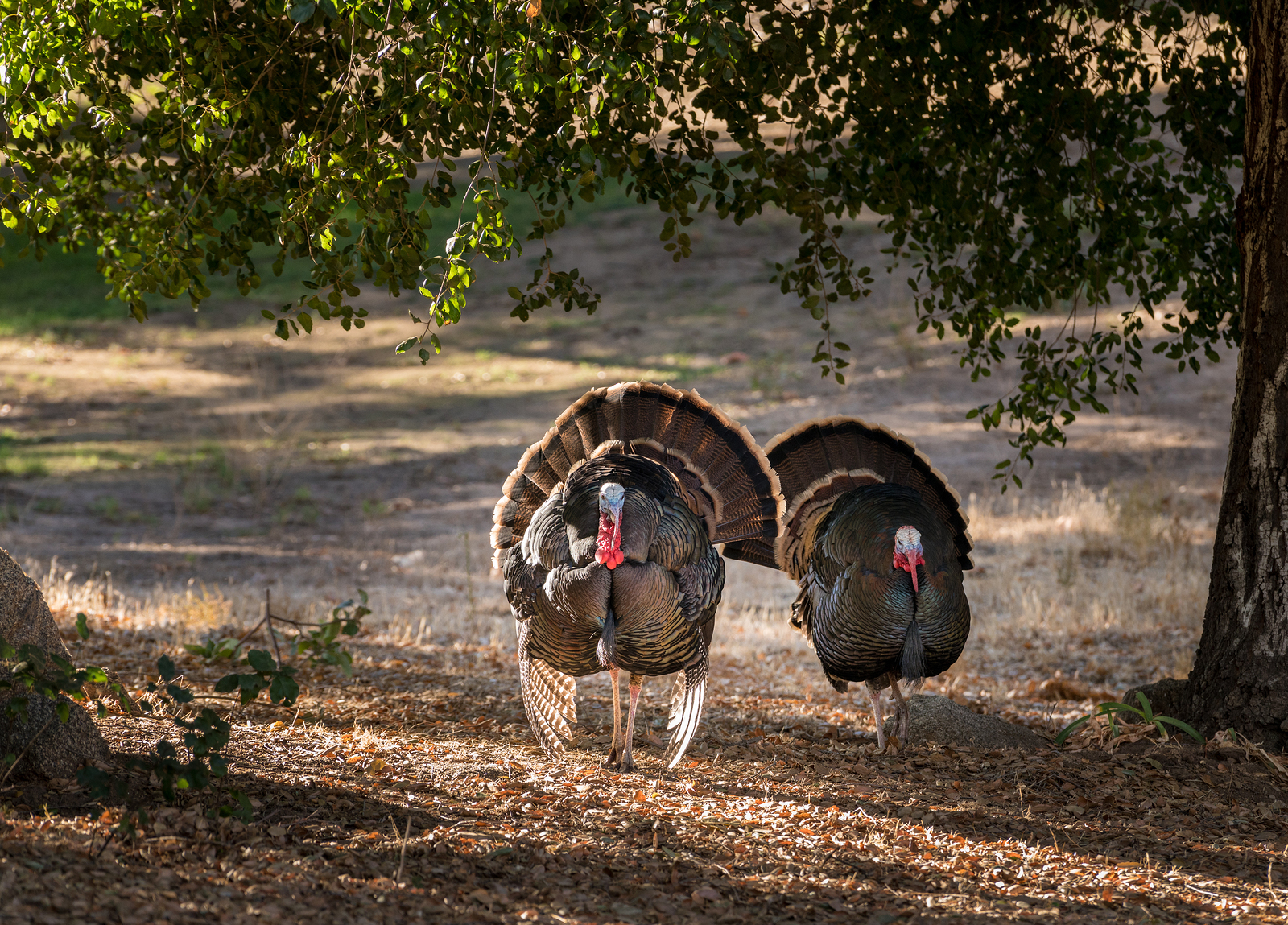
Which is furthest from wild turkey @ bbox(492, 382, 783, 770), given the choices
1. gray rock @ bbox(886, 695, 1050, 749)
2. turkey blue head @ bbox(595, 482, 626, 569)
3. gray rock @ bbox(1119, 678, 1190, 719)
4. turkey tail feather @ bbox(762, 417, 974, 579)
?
gray rock @ bbox(1119, 678, 1190, 719)

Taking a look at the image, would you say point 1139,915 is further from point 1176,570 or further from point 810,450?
point 1176,570

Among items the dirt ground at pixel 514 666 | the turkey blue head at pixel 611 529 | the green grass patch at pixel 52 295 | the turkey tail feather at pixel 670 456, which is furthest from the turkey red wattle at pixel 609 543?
the green grass patch at pixel 52 295

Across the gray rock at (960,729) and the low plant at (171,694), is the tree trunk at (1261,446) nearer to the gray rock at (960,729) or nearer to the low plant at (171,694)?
the gray rock at (960,729)

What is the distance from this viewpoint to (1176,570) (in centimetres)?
866

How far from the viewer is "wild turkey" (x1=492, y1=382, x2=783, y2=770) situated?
4266 millimetres

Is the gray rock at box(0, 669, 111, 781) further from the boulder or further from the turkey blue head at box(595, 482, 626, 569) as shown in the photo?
the turkey blue head at box(595, 482, 626, 569)

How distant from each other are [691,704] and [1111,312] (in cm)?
1365

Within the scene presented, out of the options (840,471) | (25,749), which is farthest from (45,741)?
(840,471)

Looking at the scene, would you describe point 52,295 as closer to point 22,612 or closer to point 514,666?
point 514,666

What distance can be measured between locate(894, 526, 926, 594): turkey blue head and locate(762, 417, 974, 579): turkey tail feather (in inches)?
30.7

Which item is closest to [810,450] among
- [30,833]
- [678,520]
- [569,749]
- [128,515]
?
[678,520]

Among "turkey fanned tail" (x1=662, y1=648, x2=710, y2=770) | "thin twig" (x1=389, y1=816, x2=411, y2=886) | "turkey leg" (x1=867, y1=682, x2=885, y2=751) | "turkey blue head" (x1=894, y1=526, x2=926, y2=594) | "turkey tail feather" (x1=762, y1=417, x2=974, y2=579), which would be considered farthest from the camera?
"turkey tail feather" (x1=762, y1=417, x2=974, y2=579)

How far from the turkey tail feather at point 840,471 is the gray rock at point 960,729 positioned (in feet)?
2.50

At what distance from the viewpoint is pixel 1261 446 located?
4.37 meters
